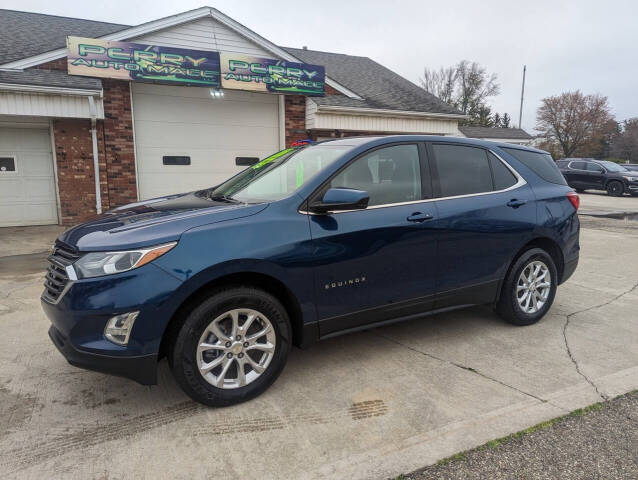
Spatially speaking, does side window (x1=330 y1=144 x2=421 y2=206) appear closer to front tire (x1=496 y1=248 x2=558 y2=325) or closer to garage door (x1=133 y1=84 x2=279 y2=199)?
front tire (x1=496 y1=248 x2=558 y2=325)

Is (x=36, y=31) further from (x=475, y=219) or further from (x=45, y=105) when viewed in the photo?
(x=475, y=219)

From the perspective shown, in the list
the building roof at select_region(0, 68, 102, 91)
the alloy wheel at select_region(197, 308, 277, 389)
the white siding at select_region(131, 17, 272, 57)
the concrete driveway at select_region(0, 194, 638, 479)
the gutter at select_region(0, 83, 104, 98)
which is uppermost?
the white siding at select_region(131, 17, 272, 57)

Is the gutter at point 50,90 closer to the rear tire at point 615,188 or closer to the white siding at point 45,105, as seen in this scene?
the white siding at point 45,105

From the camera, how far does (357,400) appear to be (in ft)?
9.40

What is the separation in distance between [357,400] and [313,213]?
124 centimetres

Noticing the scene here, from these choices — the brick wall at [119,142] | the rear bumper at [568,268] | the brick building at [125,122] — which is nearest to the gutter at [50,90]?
the brick building at [125,122]

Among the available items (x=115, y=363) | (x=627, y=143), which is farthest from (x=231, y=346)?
(x=627, y=143)

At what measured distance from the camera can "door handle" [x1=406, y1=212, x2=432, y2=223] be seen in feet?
10.8

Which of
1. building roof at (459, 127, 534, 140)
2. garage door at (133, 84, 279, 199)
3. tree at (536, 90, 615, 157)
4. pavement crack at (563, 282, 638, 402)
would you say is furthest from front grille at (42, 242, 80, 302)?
tree at (536, 90, 615, 157)

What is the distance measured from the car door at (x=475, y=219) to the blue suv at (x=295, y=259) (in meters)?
0.01

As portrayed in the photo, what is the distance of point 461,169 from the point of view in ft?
12.3

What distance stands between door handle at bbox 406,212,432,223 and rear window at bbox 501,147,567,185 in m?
1.36

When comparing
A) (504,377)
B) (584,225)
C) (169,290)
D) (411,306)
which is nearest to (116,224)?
(169,290)

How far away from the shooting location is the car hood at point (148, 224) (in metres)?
2.53
